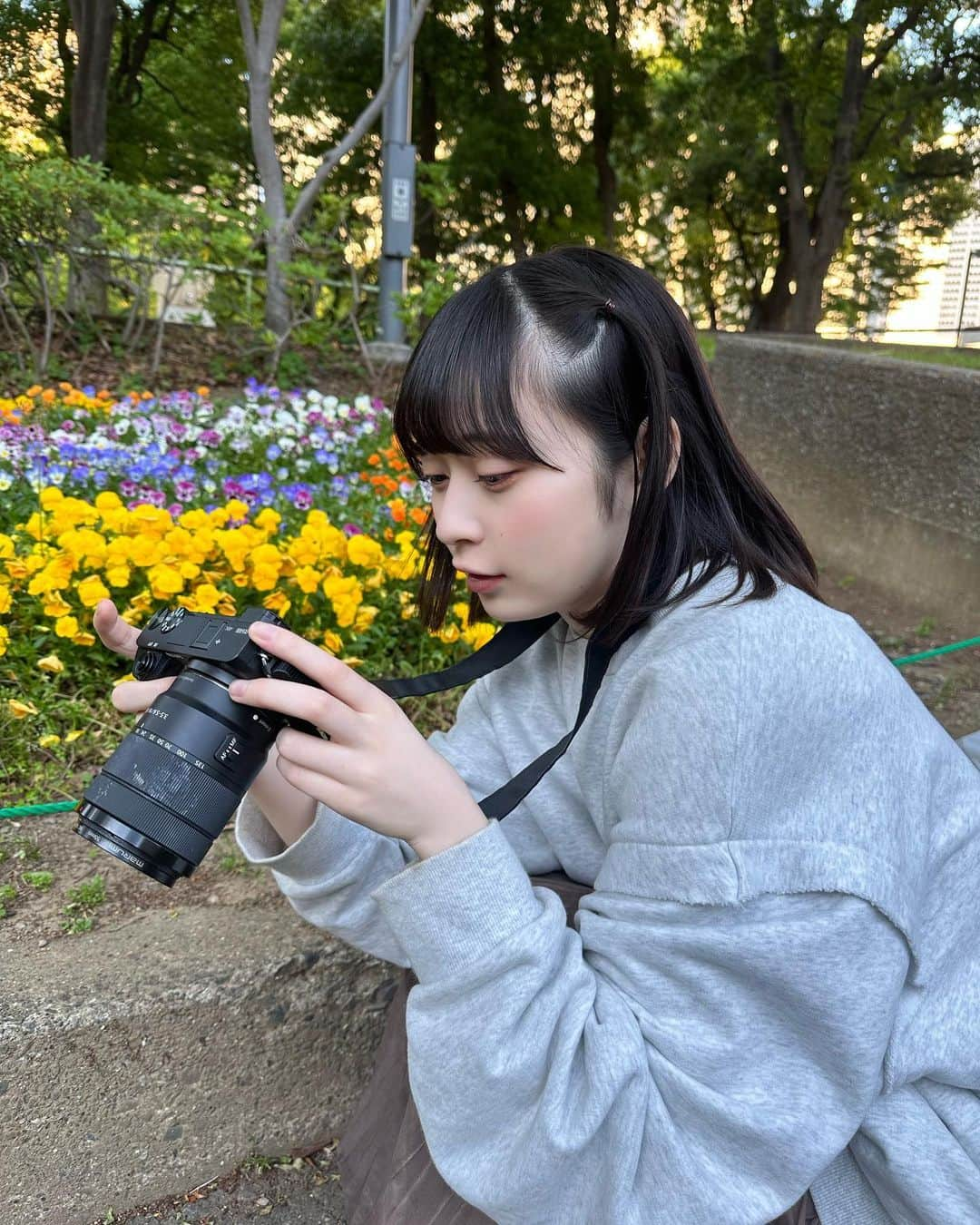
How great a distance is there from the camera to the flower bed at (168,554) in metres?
2.22

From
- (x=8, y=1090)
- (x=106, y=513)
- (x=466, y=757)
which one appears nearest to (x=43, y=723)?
(x=106, y=513)

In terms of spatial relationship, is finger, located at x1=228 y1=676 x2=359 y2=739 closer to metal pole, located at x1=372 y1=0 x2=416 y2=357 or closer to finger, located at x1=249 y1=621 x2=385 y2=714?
finger, located at x1=249 y1=621 x2=385 y2=714

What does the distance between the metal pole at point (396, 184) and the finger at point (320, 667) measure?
6306mm

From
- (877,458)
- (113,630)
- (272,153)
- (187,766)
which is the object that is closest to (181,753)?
(187,766)

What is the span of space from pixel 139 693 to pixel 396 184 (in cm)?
683

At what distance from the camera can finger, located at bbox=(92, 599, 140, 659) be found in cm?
126

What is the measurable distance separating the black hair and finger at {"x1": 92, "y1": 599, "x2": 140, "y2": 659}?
407 mm

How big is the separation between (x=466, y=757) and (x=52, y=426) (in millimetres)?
3004

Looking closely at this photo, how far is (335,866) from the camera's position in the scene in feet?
4.25

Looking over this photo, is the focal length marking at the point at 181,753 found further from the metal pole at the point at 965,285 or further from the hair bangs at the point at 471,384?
the metal pole at the point at 965,285

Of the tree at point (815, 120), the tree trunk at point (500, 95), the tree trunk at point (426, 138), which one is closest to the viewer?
the tree at point (815, 120)

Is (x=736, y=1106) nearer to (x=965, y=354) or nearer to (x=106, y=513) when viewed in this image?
(x=106, y=513)

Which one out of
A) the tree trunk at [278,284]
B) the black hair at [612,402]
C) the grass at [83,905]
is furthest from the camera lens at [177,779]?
the tree trunk at [278,284]

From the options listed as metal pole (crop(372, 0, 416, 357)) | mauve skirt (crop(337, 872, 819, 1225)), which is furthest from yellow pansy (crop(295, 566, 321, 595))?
metal pole (crop(372, 0, 416, 357))
